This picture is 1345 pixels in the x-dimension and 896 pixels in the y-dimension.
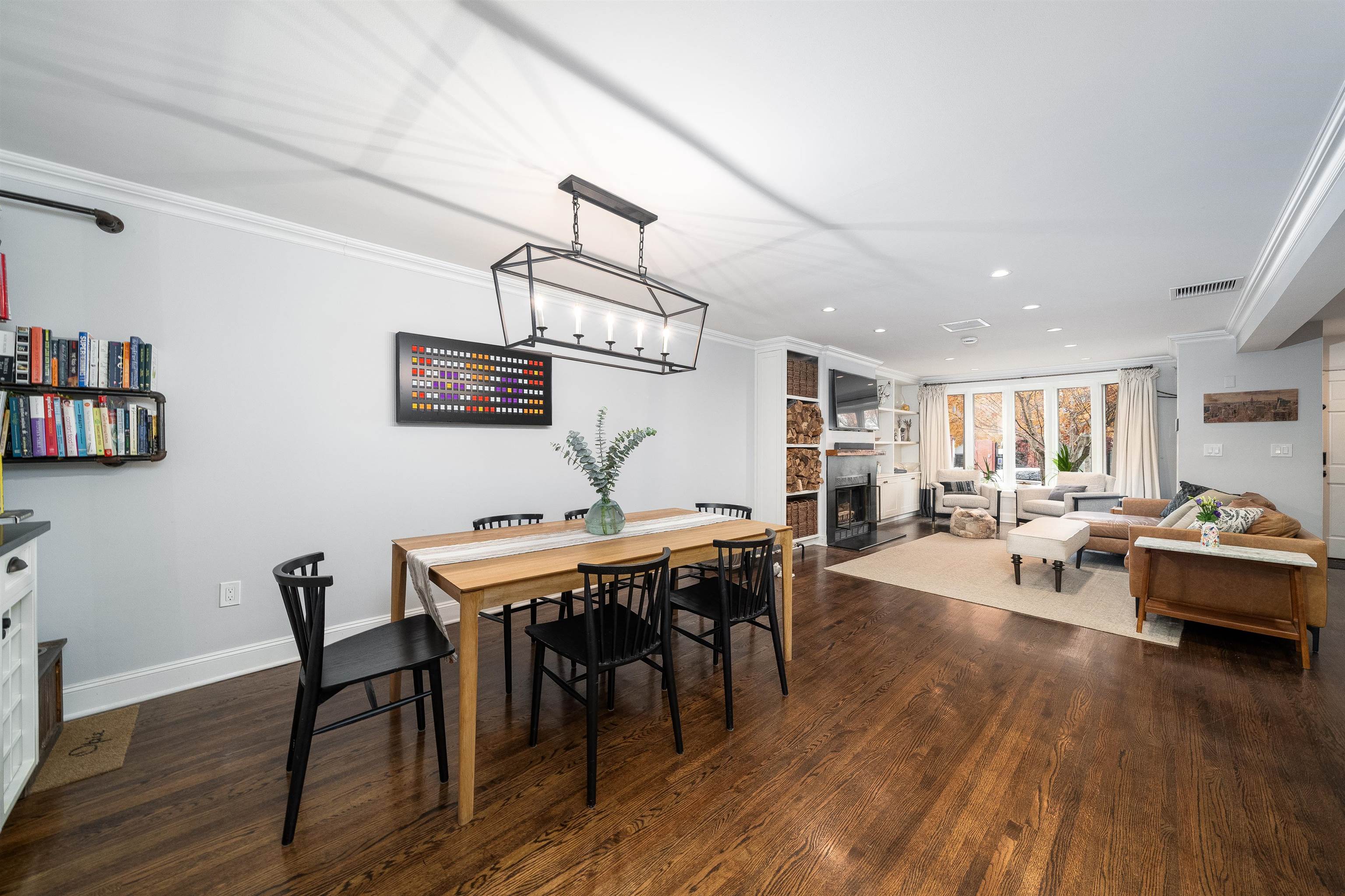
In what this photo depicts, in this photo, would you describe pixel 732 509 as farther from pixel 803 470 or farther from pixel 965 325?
pixel 965 325

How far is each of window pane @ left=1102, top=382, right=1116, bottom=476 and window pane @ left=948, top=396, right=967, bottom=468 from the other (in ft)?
6.03

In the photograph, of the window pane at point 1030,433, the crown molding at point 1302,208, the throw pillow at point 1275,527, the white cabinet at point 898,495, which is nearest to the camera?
the crown molding at point 1302,208

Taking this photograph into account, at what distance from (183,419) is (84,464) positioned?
40 centimetres

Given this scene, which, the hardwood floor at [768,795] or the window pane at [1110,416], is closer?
the hardwood floor at [768,795]

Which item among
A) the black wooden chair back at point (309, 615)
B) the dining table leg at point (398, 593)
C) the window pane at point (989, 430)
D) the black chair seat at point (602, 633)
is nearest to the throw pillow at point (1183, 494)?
the window pane at point (989, 430)

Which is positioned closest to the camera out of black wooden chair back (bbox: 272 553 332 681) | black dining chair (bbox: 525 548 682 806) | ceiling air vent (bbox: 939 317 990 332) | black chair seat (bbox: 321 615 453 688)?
black wooden chair back (bbox: 272 553 332 681)

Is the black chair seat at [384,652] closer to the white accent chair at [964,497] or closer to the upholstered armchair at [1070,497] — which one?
the white accent chair at [964,497]

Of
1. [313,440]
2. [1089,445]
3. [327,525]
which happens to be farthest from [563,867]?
[1089,445]

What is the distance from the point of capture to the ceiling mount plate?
2268 mm

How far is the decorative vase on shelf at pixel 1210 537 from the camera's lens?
312 cm

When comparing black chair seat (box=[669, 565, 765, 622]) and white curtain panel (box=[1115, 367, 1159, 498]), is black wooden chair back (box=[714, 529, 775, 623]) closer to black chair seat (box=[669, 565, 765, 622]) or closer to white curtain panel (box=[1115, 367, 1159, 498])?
black chair seat (box=[669, 565, 765, 622])

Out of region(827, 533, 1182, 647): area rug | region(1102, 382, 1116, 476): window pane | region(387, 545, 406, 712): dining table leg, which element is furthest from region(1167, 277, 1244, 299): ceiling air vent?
region(387, 545, 406, 712): dining table leg

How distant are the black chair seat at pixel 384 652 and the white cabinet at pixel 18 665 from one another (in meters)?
0.86

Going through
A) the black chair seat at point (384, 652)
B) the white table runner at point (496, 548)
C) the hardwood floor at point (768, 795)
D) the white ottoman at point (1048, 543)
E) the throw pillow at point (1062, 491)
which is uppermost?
the white table runner at point (496, 548)
